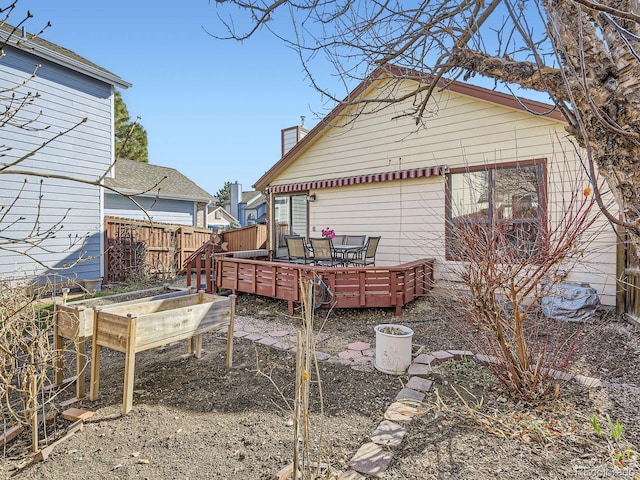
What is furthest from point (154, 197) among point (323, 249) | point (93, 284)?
point (323, 249)

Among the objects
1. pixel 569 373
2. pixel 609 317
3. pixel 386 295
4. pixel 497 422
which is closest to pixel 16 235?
pixel 386 295

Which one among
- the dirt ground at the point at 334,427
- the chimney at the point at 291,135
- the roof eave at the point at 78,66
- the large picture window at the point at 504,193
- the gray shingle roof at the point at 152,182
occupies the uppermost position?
the roof eave at the point at 78,66

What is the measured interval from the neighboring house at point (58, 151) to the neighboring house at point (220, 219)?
76.6 ft

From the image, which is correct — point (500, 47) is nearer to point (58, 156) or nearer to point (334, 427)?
point (334, 427)

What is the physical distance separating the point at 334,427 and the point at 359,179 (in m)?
6.93

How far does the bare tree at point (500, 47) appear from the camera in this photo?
1823 millimetres

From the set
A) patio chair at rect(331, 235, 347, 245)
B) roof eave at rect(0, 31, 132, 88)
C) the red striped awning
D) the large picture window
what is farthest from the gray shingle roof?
the large picture window

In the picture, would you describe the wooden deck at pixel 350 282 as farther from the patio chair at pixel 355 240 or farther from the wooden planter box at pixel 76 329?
the wooden planter box at pixel 76 329

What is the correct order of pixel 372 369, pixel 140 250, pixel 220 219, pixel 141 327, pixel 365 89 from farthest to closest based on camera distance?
pixel 220 219
pixel 140 250
pixel 365 89
pixel 372 369
pixel 141 327

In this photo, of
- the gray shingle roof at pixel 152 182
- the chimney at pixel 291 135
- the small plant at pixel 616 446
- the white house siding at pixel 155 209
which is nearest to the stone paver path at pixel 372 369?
the small plant at pixel 616 446

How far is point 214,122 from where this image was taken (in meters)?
13.0

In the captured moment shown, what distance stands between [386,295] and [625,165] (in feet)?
16.5

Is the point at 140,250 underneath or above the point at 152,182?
underneath

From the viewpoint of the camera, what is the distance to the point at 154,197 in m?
14.3
